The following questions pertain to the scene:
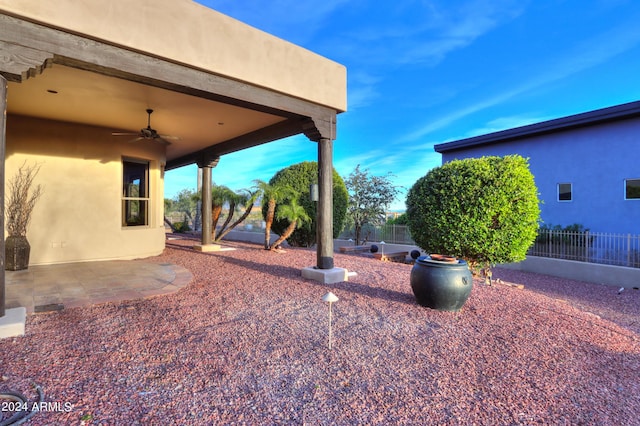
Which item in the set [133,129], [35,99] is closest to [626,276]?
[133,129]

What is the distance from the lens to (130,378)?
241cm

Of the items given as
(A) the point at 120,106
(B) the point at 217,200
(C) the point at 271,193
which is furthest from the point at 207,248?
(A) the point at 120,106

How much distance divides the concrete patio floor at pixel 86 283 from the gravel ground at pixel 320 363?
0.41 m

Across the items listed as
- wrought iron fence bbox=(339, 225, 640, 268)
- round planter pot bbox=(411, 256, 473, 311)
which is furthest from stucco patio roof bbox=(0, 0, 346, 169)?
wrought iron fence bbox=(339, 225, 640, 268)

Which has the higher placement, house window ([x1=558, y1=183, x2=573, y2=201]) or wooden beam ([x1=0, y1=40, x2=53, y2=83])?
wooden beam ([x1=0, y1=40, x2=53, y2=83])

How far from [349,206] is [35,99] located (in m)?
10.2

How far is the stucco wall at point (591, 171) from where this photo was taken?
34.1 ft

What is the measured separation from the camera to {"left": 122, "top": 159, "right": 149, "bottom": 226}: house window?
824 cm

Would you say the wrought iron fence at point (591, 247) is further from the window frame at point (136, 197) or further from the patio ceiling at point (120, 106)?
the window frame at point (136, 197)

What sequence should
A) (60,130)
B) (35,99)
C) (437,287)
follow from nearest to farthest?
(437,287), (35,99), (60,130)

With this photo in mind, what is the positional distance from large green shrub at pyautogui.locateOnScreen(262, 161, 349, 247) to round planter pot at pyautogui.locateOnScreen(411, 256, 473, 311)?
7.38 meters

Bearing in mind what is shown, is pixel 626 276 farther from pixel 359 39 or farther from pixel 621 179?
pixel 359 39

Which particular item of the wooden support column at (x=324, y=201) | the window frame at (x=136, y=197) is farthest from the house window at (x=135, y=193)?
the wooden support column at (x=324, y=201)

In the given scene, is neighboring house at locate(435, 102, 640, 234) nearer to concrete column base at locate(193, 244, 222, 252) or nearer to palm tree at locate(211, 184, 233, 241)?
palm tree at locate(211, 184, 233, 241)
